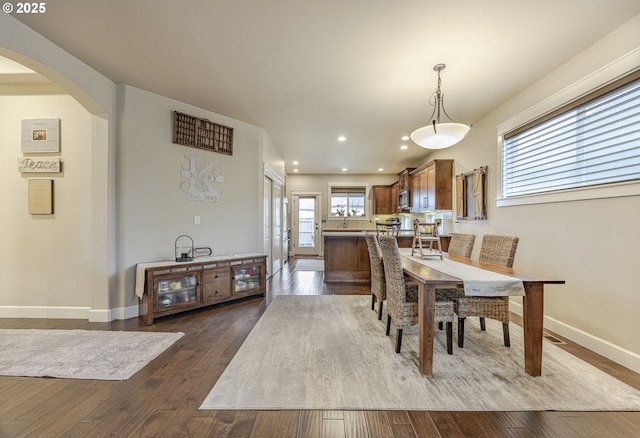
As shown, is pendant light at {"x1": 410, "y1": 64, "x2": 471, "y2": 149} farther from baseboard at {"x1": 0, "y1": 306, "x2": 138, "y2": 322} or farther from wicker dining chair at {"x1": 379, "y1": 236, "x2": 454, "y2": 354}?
baseboard at {"x1": 0, "y1": 306, "x2": 138, "y2": 322}

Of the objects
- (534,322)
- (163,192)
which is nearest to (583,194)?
(534,322)

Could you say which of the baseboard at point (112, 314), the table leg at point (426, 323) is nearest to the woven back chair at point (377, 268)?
the table leg at point (426, 323)

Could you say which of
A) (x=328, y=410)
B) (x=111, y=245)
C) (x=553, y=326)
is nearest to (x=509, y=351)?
(x=553, y=326)

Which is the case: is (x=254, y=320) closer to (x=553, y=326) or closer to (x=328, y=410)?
(x=328, y=410)

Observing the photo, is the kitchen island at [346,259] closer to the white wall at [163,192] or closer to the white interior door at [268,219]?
the white interior door at [268,219]

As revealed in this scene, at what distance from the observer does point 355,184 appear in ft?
28.8

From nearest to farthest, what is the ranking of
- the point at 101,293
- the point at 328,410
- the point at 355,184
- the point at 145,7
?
the point at 328,410
the point at 145,7
the point at 101,293
the point at 355,184

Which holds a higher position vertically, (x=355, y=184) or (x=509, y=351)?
(x=355, y=184)

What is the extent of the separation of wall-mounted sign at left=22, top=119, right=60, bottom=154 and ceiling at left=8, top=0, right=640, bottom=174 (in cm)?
97

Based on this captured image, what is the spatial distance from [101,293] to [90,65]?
246 centimetres

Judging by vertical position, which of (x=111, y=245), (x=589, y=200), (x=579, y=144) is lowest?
(x=111, y=245)

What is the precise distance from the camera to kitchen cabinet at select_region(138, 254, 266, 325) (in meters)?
3.04

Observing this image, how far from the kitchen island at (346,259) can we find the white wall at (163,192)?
5.27 feet
